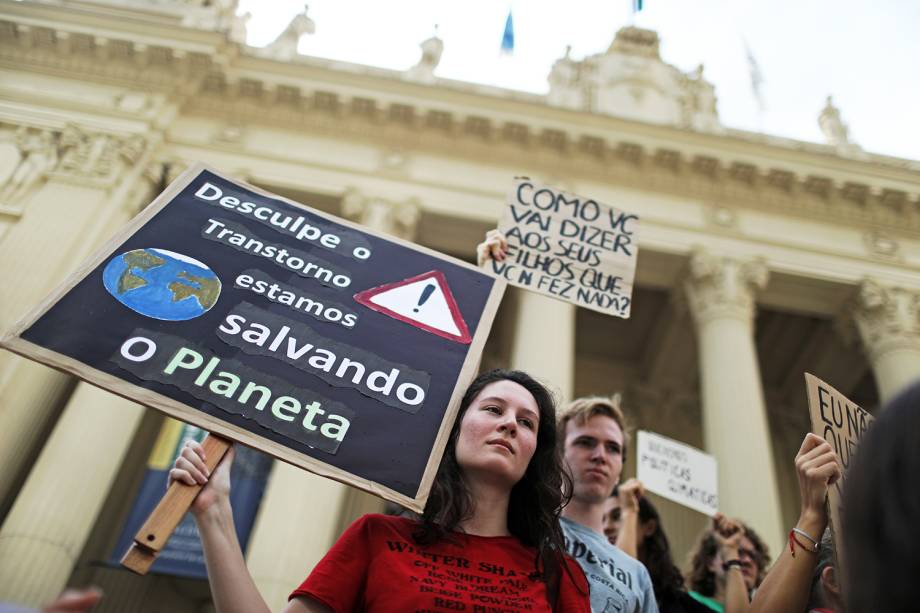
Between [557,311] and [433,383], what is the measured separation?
8.35m

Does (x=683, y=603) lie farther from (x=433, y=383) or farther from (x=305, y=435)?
(x=305, y=435)

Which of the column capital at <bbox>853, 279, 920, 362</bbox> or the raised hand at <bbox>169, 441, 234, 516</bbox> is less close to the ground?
the column capital at <bbox>853, 279, 920, 362</bbox>

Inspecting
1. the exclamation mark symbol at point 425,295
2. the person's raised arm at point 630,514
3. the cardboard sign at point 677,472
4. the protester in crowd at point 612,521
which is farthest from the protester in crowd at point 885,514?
the cardboard sign at point 677,472

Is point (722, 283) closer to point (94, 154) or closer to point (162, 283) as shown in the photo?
point (162, 283)

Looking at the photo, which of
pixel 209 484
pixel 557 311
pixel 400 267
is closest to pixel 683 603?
pixel 400 267

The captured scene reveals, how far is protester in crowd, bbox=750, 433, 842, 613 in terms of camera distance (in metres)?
2.22

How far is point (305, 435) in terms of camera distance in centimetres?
221

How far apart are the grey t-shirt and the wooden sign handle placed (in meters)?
1.55

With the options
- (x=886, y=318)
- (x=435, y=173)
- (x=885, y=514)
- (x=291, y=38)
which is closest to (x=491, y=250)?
(x=885, y=514)

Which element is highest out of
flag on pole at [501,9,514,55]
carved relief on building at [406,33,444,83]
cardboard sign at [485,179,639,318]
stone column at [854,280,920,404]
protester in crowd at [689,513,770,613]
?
flag on pole at [501,9,514,55]

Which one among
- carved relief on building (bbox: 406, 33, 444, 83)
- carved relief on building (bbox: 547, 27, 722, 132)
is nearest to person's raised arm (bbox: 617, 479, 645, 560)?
carved relief on building (bbox: 406, 33, 444, 83)

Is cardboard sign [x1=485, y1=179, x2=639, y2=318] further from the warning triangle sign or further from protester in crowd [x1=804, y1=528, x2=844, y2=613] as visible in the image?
protester in crowd [x1=804, y1=528, x2=844, y2=613]

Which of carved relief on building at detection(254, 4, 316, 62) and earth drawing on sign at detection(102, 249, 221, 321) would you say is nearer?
earth drawing on sign at detection(102, 249, 221, 321)

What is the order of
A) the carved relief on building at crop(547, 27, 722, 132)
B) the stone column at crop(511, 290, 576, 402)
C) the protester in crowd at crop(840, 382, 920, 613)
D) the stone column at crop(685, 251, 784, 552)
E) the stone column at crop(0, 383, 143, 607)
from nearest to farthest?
the protester in crowd at crop(840, 382, 920, 613) < the stone column at crop(0, 383, 143, 607) < the stone column at crop(685, 251, 784, 552) < the stone column at crop(511, 290, 576, 402) < the carved relief on building at crop(547, 27, 722, 132)
